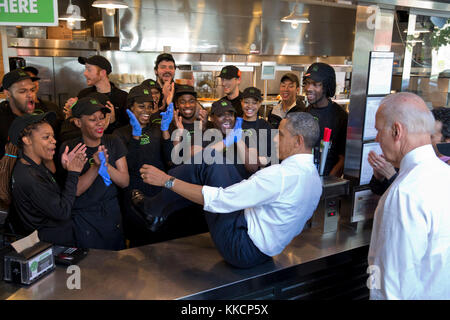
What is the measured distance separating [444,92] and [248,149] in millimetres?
1872

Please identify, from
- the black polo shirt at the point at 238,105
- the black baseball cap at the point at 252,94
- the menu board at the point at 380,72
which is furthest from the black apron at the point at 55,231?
the menu board at the point at 380,72

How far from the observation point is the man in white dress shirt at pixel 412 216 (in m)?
1.52

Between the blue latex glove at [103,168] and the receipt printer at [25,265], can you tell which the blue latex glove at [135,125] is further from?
the receipt printer at [25,265]

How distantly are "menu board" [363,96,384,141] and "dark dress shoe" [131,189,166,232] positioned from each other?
152cm

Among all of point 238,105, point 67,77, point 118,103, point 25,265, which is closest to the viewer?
point 25,265

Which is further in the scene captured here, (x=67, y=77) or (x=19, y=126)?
(x=67, y=77)

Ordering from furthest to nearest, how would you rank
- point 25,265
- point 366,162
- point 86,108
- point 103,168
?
point 366,162 → point 86,108 → point 103,168 → point 25,265

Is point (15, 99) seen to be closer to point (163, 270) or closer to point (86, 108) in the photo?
point (86, 108)

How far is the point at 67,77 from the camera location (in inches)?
253

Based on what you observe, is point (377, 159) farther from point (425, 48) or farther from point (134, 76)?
point (134, 76)

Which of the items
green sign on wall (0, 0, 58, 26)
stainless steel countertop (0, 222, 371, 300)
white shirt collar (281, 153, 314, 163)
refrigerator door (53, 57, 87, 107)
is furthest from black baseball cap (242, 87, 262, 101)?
refrigerator door (53, 57, 87, 107)

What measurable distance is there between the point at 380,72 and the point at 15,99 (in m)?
2.93

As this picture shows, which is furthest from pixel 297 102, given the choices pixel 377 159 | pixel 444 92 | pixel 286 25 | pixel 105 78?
pixel 286 25

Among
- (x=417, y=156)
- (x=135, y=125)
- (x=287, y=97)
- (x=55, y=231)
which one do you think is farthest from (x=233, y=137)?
(x=417, y=156)
